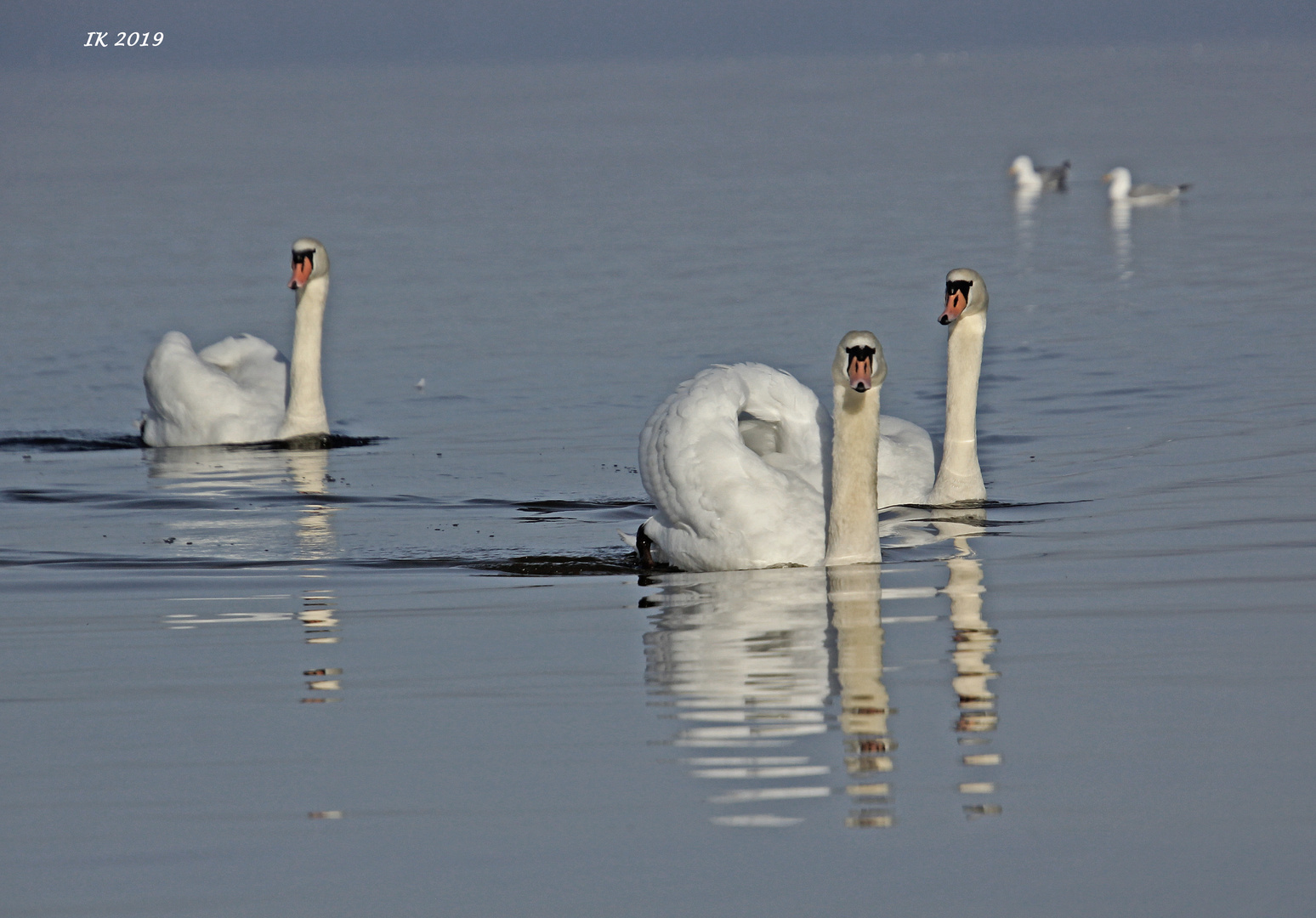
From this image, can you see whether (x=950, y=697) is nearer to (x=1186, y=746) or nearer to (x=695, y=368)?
(x=1186, y=746)

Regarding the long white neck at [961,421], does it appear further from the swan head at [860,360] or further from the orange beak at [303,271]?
the orange beak at [303,271]

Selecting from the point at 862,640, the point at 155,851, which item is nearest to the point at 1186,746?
the point at 862,640

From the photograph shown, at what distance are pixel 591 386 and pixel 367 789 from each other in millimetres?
10797

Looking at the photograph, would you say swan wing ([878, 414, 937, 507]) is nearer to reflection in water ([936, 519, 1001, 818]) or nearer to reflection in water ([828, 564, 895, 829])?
reflection in water ([936, 519, 1001, 818])

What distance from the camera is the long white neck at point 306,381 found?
50.1ft

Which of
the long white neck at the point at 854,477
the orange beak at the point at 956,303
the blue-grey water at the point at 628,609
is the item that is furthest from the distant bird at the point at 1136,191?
the long white neck at the point at 854,477

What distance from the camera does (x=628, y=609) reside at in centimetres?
886

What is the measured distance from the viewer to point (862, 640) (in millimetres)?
7816

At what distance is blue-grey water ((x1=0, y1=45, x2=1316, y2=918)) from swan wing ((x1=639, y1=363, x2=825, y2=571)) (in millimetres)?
215

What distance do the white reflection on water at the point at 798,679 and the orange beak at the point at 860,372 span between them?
86cm

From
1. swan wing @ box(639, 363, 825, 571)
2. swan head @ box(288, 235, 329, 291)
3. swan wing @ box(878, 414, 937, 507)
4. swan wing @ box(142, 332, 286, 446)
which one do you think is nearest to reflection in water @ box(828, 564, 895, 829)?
swan wing @ box(639, 363, 825, 571)

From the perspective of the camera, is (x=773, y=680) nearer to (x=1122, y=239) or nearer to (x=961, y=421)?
(x=961, y=421)

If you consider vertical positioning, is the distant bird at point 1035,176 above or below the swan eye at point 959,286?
above

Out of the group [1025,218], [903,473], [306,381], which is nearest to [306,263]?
[306,381]
